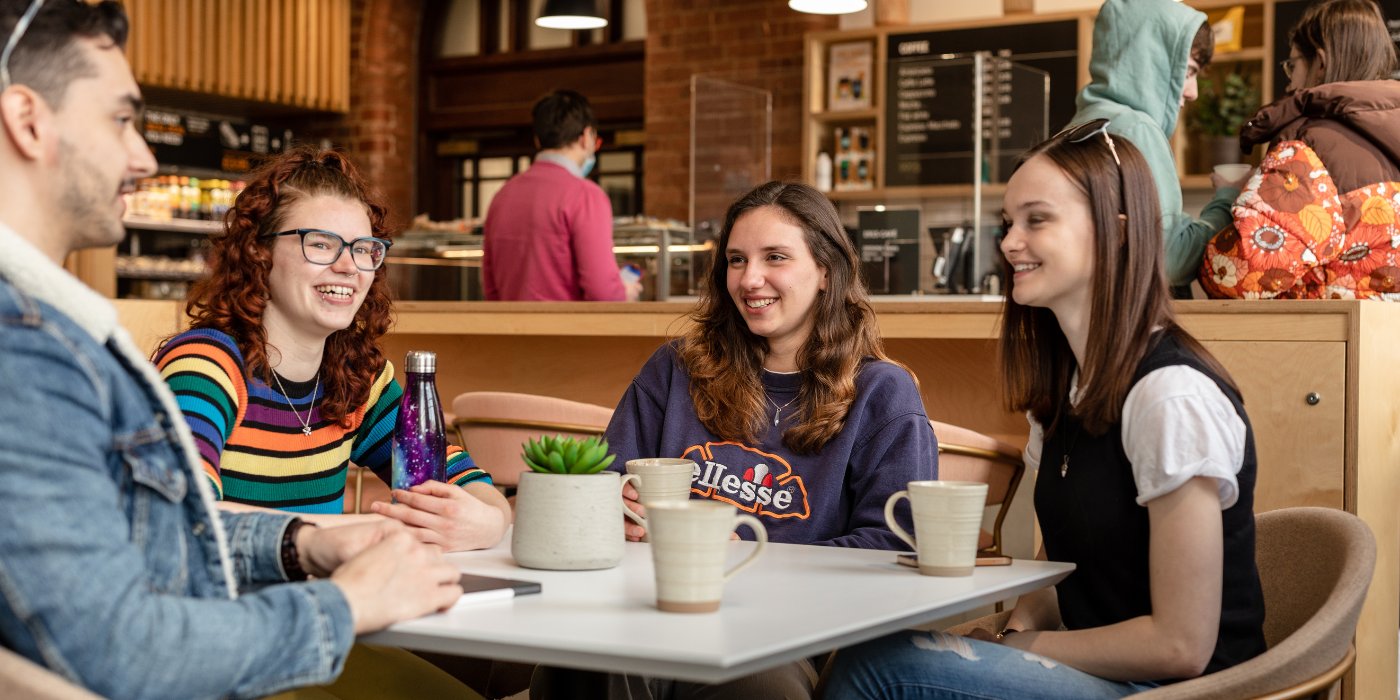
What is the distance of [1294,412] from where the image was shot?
2.71 meters

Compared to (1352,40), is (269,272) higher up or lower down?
lower down

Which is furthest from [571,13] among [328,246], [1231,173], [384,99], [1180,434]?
[1180,434]

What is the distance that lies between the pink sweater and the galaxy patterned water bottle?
2648 mm

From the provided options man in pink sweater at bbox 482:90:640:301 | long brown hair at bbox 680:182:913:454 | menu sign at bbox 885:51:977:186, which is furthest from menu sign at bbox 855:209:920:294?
→ long brown hair at bbox 680:182:913:454

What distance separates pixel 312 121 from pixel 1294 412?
723cm

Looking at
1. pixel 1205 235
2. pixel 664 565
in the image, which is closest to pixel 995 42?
pixel 1205 235

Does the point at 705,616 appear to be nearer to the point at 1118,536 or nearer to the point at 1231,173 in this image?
the point at 1118,536

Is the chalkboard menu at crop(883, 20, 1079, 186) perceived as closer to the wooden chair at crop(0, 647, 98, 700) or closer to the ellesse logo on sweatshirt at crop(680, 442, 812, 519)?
the ellesse logo on sweatshirt at crop(680, 442, 812, 519)

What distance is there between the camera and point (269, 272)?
6.75 feet

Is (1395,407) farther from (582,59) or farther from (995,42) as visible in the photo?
(582,59)

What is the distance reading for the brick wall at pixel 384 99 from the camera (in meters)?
8.55

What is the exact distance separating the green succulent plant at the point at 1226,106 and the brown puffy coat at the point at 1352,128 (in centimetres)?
318

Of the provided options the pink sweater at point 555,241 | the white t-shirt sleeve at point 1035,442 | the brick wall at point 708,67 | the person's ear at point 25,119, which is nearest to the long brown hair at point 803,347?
the white t-shirt sleeve at point 1035,442

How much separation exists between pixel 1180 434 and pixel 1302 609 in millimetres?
387
